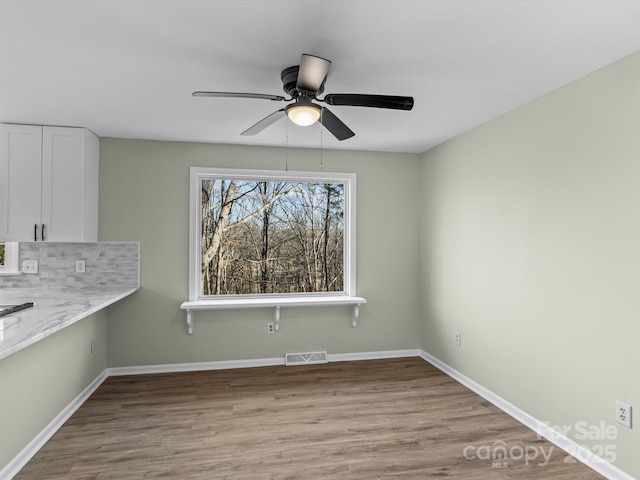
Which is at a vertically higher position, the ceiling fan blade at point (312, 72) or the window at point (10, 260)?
the ceiling fan blade at point (312, 72)

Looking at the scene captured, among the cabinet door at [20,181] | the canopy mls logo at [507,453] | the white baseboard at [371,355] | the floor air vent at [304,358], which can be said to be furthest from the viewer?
the white baseboard at [371,355]

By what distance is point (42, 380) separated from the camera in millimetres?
2604

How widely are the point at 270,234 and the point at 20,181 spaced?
223 cm

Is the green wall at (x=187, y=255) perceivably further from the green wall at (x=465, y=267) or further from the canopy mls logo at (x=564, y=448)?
the canopy mls logo at (x=564, y=448)

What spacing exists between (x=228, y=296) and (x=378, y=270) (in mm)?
1629

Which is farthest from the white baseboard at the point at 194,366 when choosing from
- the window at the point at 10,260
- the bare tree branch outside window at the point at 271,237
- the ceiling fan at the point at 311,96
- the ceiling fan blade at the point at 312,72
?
the ceiling fan blade at the point at 312,72

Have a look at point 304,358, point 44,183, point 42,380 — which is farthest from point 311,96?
point 304,358

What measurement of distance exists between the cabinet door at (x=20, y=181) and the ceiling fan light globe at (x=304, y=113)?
2496mm

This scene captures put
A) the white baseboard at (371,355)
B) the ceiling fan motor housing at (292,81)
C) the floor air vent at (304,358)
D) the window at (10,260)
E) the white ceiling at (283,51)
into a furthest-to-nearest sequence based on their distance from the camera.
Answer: the white baseboard at (371,355) < the floor air vent at (304,358) < the window at (10,260) < the ceiling fan motor housing at (292,81) < the white ceiling at (283,51)

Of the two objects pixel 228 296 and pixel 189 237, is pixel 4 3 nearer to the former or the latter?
pixel 189 237

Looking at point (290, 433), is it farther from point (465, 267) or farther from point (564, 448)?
point (465, 267)

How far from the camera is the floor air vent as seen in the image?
4.12 m

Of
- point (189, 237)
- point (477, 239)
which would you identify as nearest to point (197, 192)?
point (189, 237)

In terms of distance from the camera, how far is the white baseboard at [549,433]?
87.1 inches
